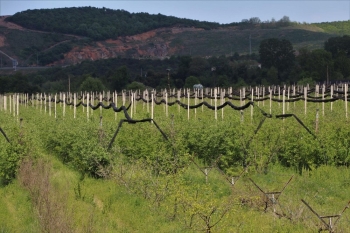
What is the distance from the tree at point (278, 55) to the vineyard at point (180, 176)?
5107cm

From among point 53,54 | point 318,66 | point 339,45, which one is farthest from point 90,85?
point 53,54

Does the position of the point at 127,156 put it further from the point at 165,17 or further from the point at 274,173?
the point at 165,17

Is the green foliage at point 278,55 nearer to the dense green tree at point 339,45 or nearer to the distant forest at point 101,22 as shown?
the dense green tree at point 339,45

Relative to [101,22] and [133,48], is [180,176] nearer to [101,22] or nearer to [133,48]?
[133,48]

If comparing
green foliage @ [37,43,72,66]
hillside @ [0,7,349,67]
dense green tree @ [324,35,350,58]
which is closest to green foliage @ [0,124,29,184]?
dense green tree @ [324,35,350,58]

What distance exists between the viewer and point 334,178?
39.9ft

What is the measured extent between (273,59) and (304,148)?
55.6m

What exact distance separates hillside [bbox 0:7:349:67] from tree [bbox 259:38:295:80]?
86.5 ft

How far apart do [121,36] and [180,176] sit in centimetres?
11401

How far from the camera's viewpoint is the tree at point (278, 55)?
6712cm

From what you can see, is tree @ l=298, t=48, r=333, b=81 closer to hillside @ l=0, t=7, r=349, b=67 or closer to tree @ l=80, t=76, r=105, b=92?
tree @ l=80, t=76, r=105, b=92

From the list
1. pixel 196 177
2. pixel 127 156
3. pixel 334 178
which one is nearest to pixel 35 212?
pixel 196 177

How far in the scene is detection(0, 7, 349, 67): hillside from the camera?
10306cm

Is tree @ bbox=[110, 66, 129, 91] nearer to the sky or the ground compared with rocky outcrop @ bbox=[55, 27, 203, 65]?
nearer to the ground
